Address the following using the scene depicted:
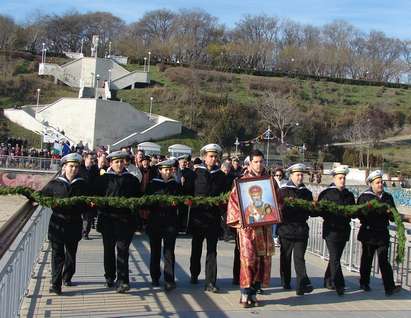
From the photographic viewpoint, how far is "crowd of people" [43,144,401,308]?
775 centimetres

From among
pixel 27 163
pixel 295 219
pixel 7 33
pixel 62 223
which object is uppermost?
pixel 7 33

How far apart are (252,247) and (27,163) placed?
2997cm

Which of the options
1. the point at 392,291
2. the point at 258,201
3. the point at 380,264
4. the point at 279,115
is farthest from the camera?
the point at 279,115

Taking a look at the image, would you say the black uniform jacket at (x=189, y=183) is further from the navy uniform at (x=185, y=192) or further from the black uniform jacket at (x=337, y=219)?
the black uniform jacket at (x=337, y=219)

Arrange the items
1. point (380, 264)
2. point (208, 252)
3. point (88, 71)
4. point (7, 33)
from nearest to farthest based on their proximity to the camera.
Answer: point (208, 252) → point (380, 264) → point (88, 71) → point (7, 33)

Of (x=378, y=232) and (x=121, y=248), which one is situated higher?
(x=378, y=232)

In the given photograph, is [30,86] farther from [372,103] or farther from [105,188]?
[105,188]

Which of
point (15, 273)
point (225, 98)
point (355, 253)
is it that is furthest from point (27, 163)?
point (225, 98)

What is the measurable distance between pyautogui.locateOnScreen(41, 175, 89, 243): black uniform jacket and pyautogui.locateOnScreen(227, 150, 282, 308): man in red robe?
188cm

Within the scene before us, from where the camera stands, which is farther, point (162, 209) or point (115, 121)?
point (115, 121)

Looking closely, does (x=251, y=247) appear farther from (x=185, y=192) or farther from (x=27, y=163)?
(x=27, y=163)

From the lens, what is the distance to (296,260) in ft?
27.5

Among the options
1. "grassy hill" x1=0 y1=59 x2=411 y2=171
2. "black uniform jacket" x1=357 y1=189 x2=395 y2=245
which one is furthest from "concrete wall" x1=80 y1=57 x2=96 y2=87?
"black uniform jacket" x1=357 y1=189 x2=395 y2=245

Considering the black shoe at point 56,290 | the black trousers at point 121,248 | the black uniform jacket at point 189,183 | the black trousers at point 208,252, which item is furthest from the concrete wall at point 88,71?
the black shoe at point 56,290
